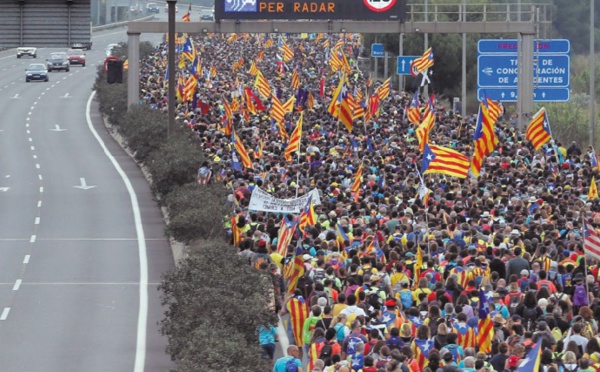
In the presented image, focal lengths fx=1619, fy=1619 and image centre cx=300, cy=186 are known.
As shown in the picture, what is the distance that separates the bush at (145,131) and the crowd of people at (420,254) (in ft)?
8.35

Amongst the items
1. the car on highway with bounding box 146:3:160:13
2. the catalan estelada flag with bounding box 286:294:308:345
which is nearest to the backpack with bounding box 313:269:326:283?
the catalan estelada flag with bounding box 286:294:308:345

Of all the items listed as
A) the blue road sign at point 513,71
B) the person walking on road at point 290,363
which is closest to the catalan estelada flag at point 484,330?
the person walking on road at point 290,363

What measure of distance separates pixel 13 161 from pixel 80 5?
42.2 feet

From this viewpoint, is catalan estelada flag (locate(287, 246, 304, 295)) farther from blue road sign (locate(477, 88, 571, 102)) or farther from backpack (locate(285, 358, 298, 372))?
blue road sign (locate(477, 88, 571, 102))

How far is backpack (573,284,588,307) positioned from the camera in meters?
20.4

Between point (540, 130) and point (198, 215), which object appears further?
point (540, 130)

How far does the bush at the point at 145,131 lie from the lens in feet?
154

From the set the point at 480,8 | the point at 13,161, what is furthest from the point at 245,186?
the point at 480,8

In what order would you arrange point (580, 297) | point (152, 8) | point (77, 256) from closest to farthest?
point (580, 297), point (77, 256), point (152, 8)

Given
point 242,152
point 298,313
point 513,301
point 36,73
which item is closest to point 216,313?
point 298,313

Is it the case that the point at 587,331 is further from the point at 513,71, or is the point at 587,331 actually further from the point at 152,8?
the point at 152,8

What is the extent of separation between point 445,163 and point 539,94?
71.7 feet

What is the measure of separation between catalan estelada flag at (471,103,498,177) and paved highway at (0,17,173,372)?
6.67m

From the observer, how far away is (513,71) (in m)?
52.0
